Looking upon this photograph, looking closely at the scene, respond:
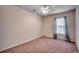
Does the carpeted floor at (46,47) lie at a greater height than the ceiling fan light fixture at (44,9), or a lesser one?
lesser

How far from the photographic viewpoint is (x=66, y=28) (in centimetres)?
137

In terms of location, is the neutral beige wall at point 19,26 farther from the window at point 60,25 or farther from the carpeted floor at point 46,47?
the window at point 60,25

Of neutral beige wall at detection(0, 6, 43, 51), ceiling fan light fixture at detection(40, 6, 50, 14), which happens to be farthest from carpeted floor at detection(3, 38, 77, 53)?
ceiling fan light fixture at detection(40, 6, 50, 14)

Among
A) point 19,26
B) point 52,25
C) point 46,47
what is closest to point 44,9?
point 52,25

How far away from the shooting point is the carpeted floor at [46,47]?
1339 mm

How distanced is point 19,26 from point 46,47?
826 millimetres

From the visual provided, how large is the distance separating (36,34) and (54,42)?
0.50 metres

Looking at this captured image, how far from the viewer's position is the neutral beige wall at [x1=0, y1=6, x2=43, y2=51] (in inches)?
59.0

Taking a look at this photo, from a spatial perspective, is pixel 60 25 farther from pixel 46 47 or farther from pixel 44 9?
pixel 46 47

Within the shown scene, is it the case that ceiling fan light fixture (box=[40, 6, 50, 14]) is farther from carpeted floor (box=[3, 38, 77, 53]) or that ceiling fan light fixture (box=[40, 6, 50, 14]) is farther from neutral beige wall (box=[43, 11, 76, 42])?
carpeted floor (box=[3, 38, 77, 53])

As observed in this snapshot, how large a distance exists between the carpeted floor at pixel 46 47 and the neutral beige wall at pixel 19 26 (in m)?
0.15

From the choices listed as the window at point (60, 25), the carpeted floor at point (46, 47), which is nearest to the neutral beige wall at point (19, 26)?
the carpeted floor at point (46, 47)

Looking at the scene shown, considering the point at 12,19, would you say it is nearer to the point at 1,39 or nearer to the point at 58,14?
the point at 1,39
